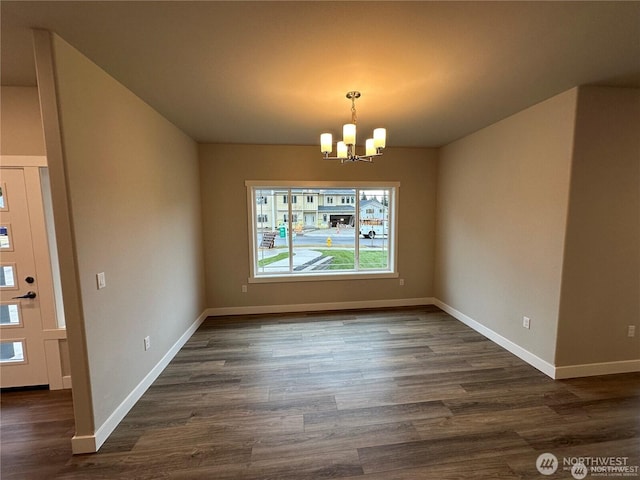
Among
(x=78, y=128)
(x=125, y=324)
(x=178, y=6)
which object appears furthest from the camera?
(x=125, y=324)

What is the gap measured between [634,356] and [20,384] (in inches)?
228

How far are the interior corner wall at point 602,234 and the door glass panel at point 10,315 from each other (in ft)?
16.0

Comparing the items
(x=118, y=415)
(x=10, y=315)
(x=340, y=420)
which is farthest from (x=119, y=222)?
(x=340, y=420)

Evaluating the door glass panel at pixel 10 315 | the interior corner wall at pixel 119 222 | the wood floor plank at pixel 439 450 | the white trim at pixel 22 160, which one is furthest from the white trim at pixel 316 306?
the white trim at pixel 22 160

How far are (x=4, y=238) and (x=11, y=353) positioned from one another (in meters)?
1.03

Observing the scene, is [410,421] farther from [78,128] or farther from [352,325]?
[78,128]

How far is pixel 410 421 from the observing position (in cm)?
197

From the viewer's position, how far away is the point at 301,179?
4.02 m

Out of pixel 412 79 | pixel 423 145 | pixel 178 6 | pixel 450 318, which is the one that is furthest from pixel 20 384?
pixel 423 145

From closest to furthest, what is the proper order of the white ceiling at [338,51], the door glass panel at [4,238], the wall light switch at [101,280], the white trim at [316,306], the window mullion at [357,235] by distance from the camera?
the white ceiling at [338,51] < the wall light switch at [101,280] < the door glass panel at [4,238] < the white trim at [316,306] < the window mullion at [357,235]

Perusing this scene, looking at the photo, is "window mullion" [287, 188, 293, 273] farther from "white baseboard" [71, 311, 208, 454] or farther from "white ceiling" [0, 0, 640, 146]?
"white baseboard" [71, 311, 208, 454]

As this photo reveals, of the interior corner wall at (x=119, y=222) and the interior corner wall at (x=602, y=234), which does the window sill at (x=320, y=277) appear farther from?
the interior corner wall at (x=602, y=234)
